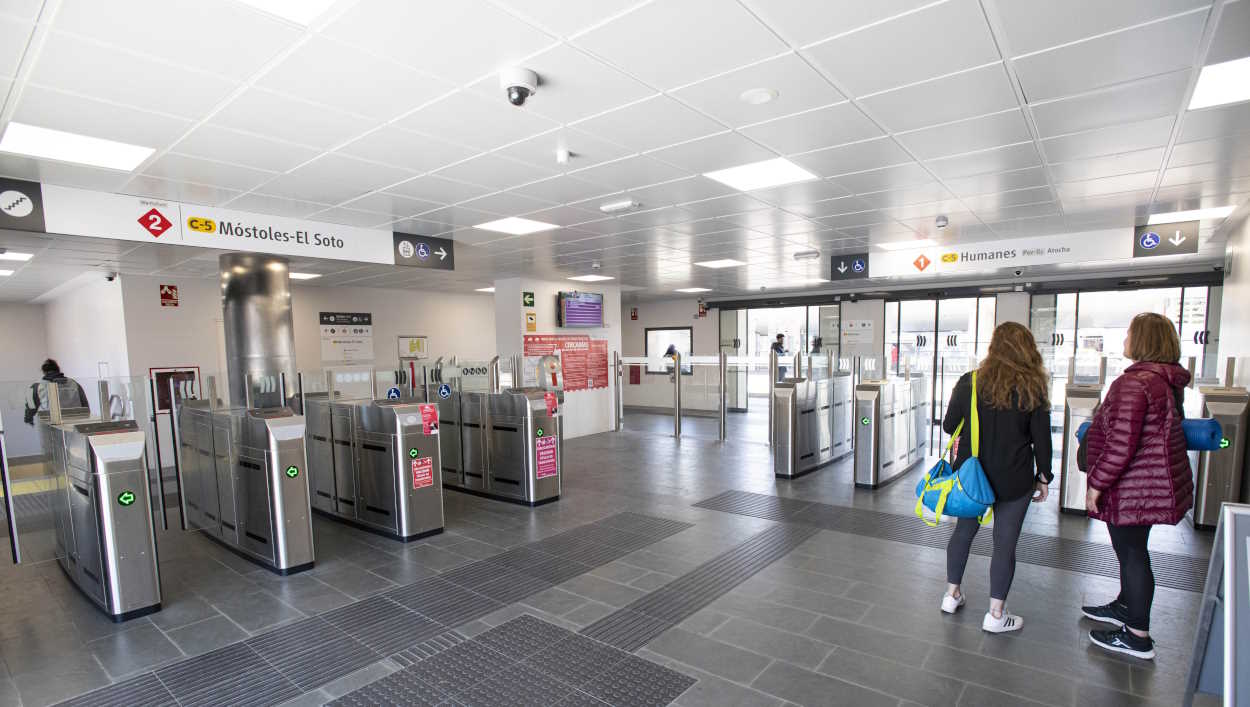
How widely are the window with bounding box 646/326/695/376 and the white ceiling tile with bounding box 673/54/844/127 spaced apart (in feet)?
35.3

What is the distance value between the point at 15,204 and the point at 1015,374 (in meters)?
5.95

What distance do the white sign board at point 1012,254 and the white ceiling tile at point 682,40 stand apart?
5311 mm

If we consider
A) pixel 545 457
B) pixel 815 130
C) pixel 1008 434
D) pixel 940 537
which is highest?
pixel 815 130

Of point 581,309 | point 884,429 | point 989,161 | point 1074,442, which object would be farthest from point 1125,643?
point 581,309

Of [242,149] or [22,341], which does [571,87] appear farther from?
[22,341]

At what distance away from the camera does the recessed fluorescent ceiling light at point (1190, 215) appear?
519 cm

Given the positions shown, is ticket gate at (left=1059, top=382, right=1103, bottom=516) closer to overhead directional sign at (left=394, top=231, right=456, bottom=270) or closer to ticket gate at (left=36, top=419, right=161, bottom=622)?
overhead directional sign at (left=394, top=231, right=456, bottom=270)

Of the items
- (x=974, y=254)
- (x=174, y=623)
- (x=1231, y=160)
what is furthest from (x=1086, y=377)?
(x=174, y=623)

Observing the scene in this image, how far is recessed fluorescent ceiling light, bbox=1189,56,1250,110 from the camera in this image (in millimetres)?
2521

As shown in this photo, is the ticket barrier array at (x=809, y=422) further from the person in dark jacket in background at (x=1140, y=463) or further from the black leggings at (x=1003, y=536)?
the person in dark jacket in background at (x=1140, y=463)

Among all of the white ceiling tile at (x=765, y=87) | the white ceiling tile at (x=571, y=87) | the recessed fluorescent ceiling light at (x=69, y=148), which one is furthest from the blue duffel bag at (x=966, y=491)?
the recessed fluorescent ceiling light at (x=69, y=148)

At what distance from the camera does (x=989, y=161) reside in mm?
3881

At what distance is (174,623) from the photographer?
3.39 meters

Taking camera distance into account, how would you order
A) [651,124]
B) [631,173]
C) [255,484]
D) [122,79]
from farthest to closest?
[255,484] < [631,173] < [651,124] < [122,79]
